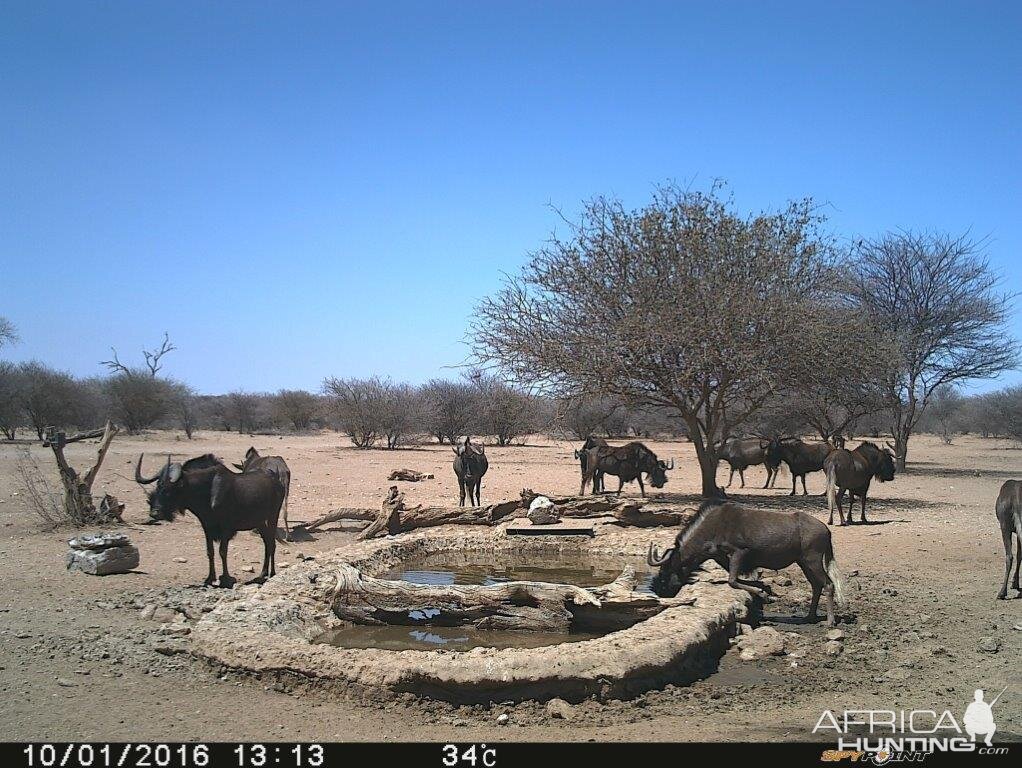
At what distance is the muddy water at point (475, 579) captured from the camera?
782 cm

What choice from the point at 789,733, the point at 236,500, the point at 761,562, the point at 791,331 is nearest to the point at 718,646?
the point at 761,562

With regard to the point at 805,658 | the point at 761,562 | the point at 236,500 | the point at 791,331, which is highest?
the point at 791,331

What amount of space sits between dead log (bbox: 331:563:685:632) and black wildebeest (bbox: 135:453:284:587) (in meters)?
1.98

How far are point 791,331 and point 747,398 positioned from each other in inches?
96.4

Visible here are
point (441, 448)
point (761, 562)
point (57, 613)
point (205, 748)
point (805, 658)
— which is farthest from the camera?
point (441, 448)

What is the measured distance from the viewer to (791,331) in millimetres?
15969

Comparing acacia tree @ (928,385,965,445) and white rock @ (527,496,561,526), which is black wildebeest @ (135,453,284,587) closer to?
white rock @ (527,496,561,526)

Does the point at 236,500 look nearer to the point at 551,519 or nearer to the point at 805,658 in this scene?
the point at 551,519

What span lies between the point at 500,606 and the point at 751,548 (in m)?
2.95

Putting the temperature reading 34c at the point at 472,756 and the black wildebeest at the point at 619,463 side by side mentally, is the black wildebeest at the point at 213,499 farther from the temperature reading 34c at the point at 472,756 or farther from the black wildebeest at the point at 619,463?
the black wildebeest at the point at 619,463

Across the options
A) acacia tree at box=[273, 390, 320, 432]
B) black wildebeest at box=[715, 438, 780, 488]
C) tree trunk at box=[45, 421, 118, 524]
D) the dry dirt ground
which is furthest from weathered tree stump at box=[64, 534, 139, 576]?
acacia tree at box=[273, 390, 320, 432]

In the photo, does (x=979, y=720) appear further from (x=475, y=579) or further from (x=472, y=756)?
(x=475, y=579)

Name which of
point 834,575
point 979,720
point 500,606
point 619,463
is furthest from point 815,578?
point 619,463

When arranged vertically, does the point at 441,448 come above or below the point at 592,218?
below
